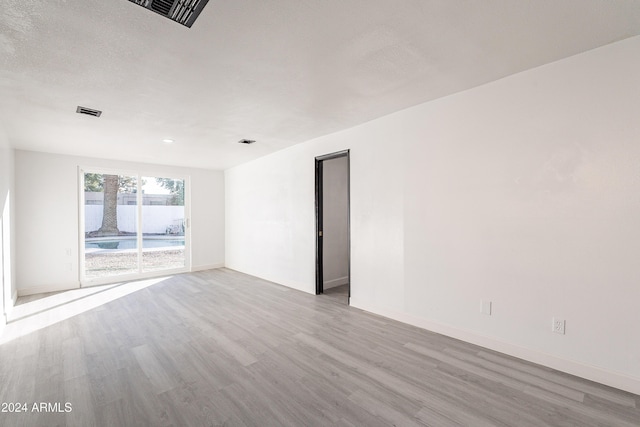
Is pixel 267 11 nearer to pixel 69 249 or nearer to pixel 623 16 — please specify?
pixel 623 16

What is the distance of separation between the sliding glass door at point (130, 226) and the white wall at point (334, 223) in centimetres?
375

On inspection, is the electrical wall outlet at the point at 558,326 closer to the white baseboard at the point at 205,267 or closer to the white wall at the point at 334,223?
the white wall at the point at 334,223

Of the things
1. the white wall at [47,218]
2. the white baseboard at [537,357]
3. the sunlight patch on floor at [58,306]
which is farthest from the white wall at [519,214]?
the white wall at [47,218]

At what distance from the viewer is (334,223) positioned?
525 centimetres

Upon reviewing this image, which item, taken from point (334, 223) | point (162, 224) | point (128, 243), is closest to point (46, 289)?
point (128, 243)

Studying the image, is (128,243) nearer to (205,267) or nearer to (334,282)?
(205,267)

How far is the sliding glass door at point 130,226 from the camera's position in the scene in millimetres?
5660

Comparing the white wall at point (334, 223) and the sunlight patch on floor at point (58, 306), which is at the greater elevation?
the white wall at point (334, 223)

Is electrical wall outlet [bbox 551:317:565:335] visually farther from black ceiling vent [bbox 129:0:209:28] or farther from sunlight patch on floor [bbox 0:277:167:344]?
sunlight patch on floor [bbox 0:277:167:344]

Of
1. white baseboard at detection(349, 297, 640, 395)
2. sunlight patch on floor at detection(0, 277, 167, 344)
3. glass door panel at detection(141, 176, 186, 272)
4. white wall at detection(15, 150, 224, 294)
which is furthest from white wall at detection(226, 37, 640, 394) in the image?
white wall at detection(15, 150, 224, 294)

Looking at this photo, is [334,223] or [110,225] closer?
[334,223]

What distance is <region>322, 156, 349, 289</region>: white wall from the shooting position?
200 inches

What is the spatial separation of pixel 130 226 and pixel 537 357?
704 centimetres

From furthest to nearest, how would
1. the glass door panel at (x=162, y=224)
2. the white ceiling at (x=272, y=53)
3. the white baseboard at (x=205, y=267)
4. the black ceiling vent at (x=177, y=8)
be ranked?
1. the white baseboard at (x=205, y=267)
2. the glass door panel at (x=162, y=224)
3. the white ceiling at (x=272, y=53)
4. the black ceiling vent at (x=177, y=8)
